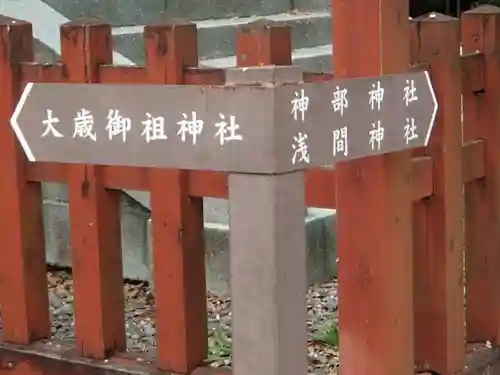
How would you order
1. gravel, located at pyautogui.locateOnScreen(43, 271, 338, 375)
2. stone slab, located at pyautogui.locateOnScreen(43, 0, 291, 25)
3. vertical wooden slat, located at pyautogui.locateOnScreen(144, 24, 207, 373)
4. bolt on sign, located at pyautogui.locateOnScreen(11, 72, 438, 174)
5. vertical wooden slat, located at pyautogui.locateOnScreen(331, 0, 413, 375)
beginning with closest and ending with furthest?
bolt on sign, located at pyautogui.locateOnScreen(11, 72, 438, 174) < vertical wooden slat, located at pyautogui.locateOnScreen(331, 0, 413, 375) < vertical wooden slat, located at pyautogui.locateOnScreen(144, 24, 207, 373) < gravel, located at pyautogui.locateOnScreen(43, 271, 338, 375) < stone slab, located at pyautogui.locateOnScreen(43, 0, 291, 25)

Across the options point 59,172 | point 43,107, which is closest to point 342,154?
point 43,107

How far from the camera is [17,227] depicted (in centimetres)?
388

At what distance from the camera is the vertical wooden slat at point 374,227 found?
3.19m

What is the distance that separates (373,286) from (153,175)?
816mm

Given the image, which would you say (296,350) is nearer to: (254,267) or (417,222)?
(254,267)

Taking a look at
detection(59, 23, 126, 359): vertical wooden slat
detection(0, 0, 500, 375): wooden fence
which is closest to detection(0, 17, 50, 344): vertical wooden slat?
detection(0, 0, 500, 375): wooden fence

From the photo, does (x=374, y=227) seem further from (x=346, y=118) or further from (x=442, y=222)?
(x=346, y=118)

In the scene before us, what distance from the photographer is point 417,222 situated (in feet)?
11.9

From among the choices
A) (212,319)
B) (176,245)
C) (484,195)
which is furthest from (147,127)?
(212,319)

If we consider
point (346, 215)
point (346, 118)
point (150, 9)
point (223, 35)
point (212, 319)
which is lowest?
point (212, 319)

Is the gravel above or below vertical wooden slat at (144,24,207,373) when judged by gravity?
below

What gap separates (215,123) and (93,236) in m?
1.36

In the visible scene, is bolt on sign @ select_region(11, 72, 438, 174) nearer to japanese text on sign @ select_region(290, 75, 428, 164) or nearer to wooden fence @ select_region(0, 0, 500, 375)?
japanese text on sign @ select_region(290, 75, 428, 164)

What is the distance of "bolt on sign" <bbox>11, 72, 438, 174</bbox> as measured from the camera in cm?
240
